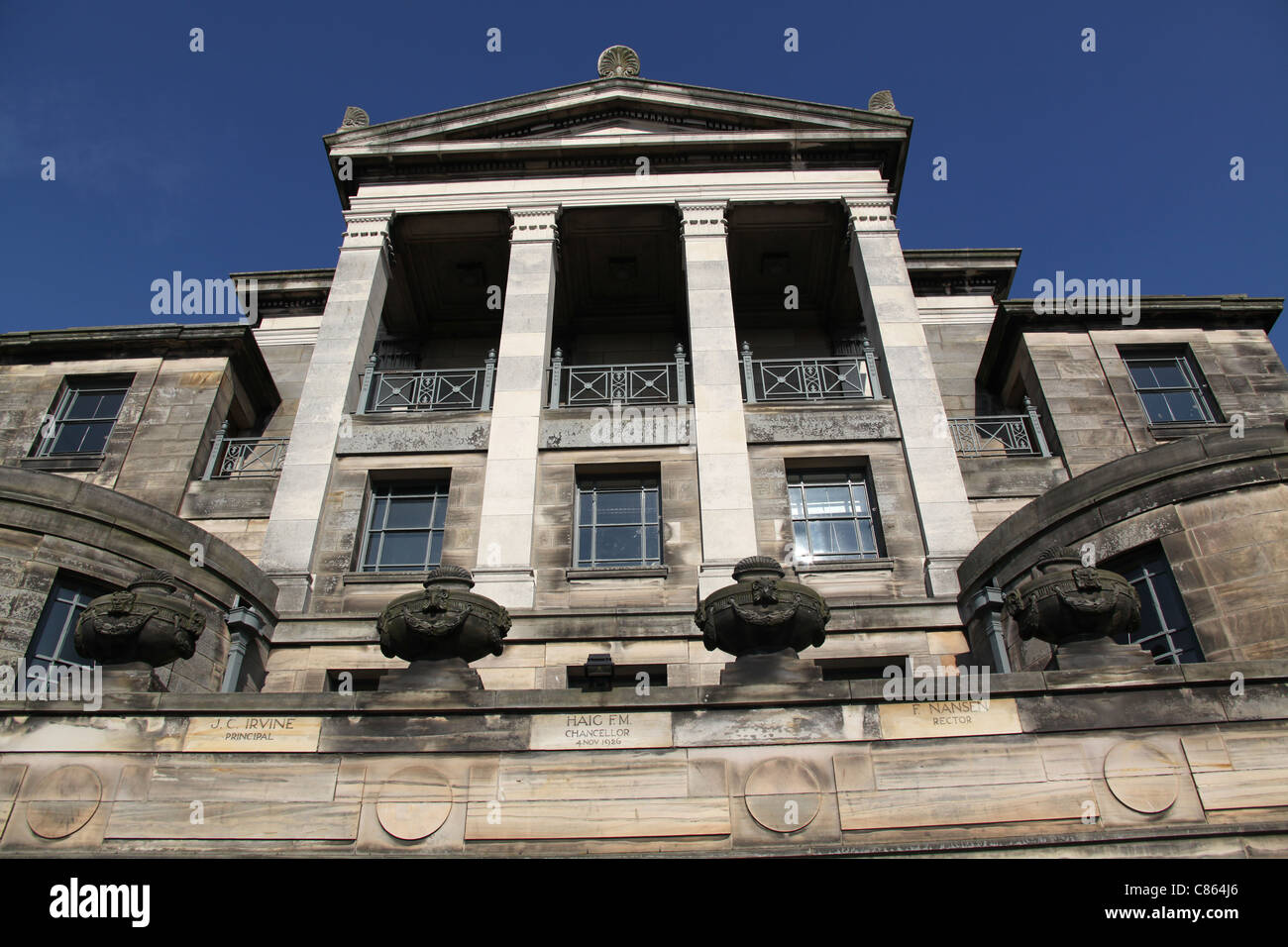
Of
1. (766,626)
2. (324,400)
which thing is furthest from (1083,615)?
(324,400)

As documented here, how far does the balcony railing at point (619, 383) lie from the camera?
2006 cm

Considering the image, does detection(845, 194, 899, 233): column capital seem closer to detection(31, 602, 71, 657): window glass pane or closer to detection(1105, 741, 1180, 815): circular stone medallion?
detection(1105, 741, 1180, 815): circular stone medallion

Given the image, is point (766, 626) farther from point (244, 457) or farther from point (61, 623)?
point (244, 457)

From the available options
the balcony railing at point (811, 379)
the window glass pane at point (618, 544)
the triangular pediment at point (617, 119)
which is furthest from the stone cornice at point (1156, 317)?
the window glass pane at point (618, 544)

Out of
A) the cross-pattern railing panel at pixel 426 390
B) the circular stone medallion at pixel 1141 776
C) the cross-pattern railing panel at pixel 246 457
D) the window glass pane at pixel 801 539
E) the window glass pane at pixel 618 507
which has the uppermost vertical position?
the cross-pattern railing panel at pixel 426 390

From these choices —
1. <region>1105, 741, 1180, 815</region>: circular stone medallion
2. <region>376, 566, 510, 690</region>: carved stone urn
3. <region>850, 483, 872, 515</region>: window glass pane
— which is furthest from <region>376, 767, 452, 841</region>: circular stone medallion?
<region>850, 483, 872, 515</region>: window glass pane

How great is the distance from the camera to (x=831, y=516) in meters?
18.0

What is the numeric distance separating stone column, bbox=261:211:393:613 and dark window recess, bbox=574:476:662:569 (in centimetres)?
476

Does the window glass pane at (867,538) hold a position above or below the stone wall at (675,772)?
above

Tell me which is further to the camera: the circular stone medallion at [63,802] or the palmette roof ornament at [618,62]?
the palmette roof ornament at [618,62]

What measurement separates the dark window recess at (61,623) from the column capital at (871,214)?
55.1 feet

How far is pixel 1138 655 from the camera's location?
9.66 metres

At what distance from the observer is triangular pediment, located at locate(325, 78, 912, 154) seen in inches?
908

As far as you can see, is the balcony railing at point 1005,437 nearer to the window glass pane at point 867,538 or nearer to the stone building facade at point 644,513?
the stone building facade at point 644,513
